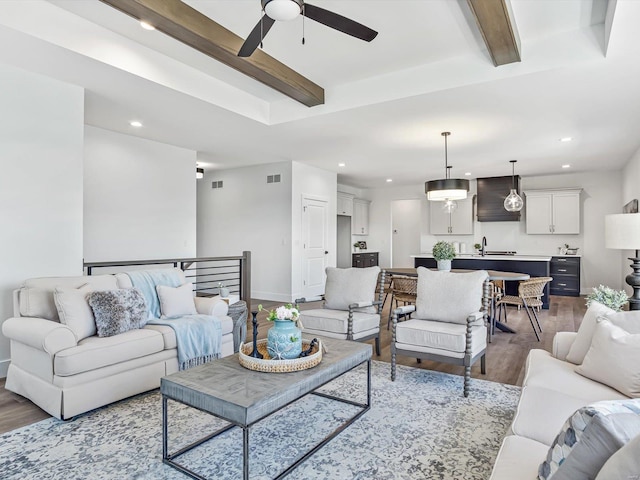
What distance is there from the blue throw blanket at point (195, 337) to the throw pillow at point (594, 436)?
2873 mm

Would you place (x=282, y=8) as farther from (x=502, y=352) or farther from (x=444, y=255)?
(x=502, y=352)

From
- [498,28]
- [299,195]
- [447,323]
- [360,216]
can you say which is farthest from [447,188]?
[360,216]

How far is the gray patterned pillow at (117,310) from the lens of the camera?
3008 mm

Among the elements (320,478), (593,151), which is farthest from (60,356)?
(593,151)

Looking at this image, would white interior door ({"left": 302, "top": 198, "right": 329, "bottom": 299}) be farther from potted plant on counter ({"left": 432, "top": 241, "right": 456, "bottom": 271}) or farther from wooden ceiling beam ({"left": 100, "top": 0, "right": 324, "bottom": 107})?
wooden ceiling beam ({"left": 100, "top": 0, "right": 324, "bottom": 107})

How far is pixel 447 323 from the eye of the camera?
3482mm

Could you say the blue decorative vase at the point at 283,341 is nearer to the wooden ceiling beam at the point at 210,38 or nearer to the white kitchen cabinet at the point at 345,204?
the wooden ceiling beam at the point at 210,38

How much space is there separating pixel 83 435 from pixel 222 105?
335 centimetres

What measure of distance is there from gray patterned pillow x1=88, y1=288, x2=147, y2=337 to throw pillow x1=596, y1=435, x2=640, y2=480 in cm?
309

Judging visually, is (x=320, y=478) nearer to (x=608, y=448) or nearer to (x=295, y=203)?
(x=608, y=448)

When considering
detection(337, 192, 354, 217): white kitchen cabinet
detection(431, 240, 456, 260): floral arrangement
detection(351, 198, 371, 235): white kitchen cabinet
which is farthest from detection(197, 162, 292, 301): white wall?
detection(351, 198, 371, 235): white kitchen cabinet

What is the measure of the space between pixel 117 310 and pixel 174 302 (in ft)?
2.17

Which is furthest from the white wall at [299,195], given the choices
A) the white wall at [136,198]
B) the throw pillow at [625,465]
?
the throw pillow at [625,465]

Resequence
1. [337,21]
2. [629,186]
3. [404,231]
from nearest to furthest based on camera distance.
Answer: [337,21] < [629,186] < [404,231]
